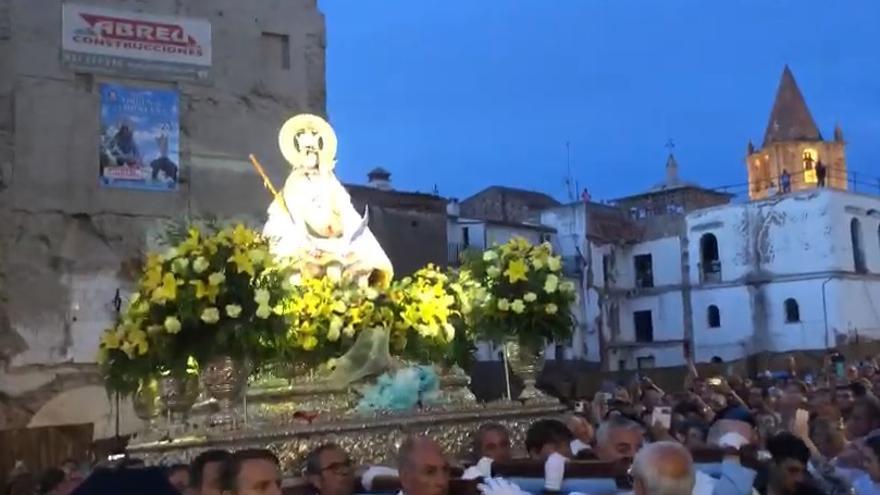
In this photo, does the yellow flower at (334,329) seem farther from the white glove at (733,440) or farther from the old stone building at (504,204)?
the old stone building at (504,204)

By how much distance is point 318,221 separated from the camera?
32.9 ft

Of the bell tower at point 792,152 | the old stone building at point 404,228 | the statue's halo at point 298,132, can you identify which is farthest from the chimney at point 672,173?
the statue's halo at point 298,132

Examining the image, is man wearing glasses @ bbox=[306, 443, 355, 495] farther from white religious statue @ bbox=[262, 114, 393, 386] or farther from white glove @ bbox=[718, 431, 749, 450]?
white religious statue @ bbox=[262, 114, 393, 386]

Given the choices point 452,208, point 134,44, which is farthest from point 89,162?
point 452,208

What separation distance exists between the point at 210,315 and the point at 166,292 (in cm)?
34

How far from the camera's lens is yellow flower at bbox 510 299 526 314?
9.23 meters

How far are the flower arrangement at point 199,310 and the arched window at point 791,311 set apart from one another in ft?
98.7

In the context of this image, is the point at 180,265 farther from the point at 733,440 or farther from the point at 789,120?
the point at 789,120

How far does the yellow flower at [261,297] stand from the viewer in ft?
25.5

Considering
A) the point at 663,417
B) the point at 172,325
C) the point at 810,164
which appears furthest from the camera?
the point at 810,164

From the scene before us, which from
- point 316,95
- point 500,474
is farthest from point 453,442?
point 316,95

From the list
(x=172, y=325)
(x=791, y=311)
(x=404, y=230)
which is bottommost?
(x=172, y=325)

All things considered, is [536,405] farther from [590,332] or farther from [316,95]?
[590,332]

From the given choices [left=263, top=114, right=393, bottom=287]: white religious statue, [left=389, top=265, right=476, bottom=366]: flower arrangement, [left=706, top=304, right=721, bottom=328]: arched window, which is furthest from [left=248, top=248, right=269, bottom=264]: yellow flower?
[left=706, top=304, right=721, bottom=328]: arched window
